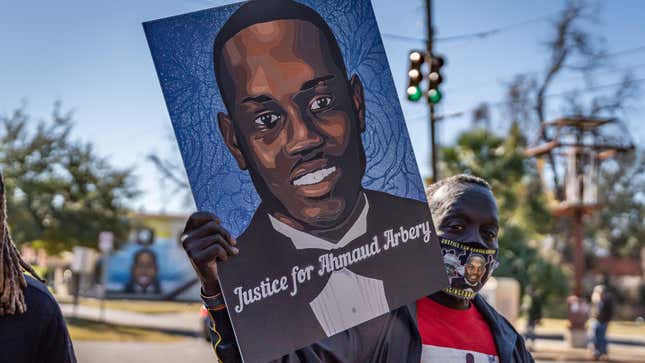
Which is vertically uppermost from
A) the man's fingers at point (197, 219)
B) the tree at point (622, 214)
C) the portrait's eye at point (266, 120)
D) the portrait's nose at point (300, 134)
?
the portrait's eye at point (266, 120)

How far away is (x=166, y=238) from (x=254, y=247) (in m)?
48.3

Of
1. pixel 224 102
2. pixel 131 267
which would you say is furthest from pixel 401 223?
pixel 131 267

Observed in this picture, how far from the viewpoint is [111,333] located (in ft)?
65.2

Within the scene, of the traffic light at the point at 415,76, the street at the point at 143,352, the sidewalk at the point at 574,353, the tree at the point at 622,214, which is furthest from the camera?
the tree at the point at 622,214

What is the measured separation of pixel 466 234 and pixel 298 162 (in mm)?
843

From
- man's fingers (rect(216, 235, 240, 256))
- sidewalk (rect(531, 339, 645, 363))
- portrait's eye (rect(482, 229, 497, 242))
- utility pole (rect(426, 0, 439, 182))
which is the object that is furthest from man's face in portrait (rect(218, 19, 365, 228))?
sidewalk (rect(531, 339, 645, 363))

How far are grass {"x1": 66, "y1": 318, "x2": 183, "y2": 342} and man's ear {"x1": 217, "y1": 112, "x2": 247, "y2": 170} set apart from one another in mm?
16702

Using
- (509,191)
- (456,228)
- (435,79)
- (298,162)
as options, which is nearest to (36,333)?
(298,162)

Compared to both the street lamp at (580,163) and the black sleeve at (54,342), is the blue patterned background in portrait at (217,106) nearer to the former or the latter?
the black sleeve at (54,342)

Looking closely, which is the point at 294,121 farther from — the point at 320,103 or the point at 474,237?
the point at 474,237

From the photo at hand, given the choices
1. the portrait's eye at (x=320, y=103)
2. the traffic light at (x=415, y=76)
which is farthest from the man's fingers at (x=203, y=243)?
the traffic light at (x=415, y=76)

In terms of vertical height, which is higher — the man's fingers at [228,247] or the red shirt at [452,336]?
the man's fingers at [228,247]

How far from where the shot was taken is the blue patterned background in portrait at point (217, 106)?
5.94 ft

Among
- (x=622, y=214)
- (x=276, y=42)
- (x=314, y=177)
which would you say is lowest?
(x=622, y=214)
